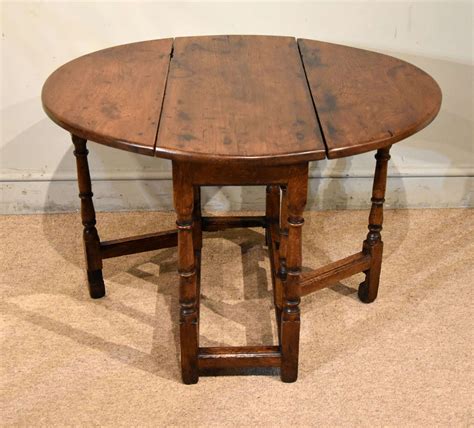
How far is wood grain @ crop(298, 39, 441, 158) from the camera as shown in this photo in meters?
1.52

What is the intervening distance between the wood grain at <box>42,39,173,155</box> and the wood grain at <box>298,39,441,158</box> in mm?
409

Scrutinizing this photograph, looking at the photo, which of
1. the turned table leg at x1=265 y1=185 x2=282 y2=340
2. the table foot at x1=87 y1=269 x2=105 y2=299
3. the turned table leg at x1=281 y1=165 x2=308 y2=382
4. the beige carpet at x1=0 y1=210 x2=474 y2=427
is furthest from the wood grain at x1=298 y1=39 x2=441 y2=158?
the table foot at x1=87 y1=269 x2=105 y2=299

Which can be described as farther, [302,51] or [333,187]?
[333,187]

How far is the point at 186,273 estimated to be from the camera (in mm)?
1696

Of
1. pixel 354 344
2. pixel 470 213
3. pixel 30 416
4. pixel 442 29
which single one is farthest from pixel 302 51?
pixel 30 416

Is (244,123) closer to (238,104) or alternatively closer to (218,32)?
(238,104)

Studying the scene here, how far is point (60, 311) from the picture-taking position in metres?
2.12

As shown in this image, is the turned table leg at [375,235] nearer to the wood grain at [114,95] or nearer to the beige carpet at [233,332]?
the beige carpet at [233,332]

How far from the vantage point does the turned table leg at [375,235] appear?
6.48ft

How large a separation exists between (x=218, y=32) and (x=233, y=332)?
3.55ft

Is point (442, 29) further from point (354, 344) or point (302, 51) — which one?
point (354, 344)

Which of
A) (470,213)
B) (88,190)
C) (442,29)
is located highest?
(442,29)

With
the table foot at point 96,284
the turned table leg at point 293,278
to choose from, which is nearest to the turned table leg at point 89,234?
the table foot at point 96,284

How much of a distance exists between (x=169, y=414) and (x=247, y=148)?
0.74 m
